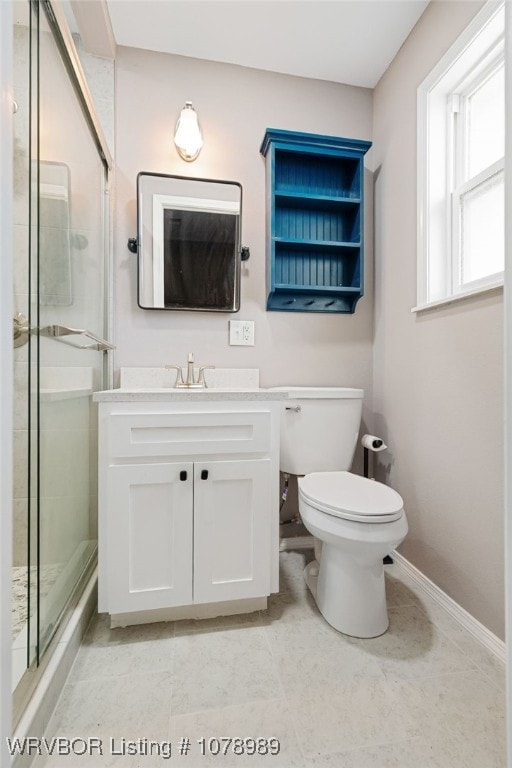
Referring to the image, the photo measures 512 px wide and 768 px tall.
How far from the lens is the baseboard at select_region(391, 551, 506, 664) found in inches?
45.3

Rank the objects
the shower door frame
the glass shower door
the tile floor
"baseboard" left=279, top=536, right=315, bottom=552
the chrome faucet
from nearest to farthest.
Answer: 1. the shower door frame
2. the tile floor
3. the glass shower door
4. the chrome faucet
5. "baseboard" left=279, top=536, right=315, bottom=552

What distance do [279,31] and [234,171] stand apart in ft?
1.87

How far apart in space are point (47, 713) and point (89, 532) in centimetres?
61

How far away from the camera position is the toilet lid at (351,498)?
116 centimetres

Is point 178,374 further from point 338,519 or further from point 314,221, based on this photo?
point 314,221

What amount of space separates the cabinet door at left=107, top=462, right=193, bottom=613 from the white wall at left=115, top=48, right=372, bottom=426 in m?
0.65

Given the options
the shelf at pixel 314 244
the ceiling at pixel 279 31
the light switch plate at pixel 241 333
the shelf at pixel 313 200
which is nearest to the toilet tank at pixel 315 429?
the light switch plate at pixel 241 333

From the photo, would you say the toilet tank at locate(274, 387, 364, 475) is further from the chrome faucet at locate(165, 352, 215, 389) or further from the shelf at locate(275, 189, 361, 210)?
the shelf at locate(275, 189, 361, 210)

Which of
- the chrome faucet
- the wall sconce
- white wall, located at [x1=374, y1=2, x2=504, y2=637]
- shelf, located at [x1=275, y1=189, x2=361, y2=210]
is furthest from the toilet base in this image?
the wall sconce

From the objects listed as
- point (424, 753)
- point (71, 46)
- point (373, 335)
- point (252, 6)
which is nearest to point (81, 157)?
point (71, 46)

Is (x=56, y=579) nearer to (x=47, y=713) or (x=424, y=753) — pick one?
(x=47, y=713)

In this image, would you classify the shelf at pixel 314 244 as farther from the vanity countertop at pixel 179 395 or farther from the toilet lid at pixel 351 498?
the toilet lid at pixel 351 498

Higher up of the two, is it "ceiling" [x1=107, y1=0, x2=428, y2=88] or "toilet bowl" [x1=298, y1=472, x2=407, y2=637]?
"ceiling" [x1=107, y1=0, x2=428, y2=88]

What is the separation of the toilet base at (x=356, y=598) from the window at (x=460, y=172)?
1005mm
